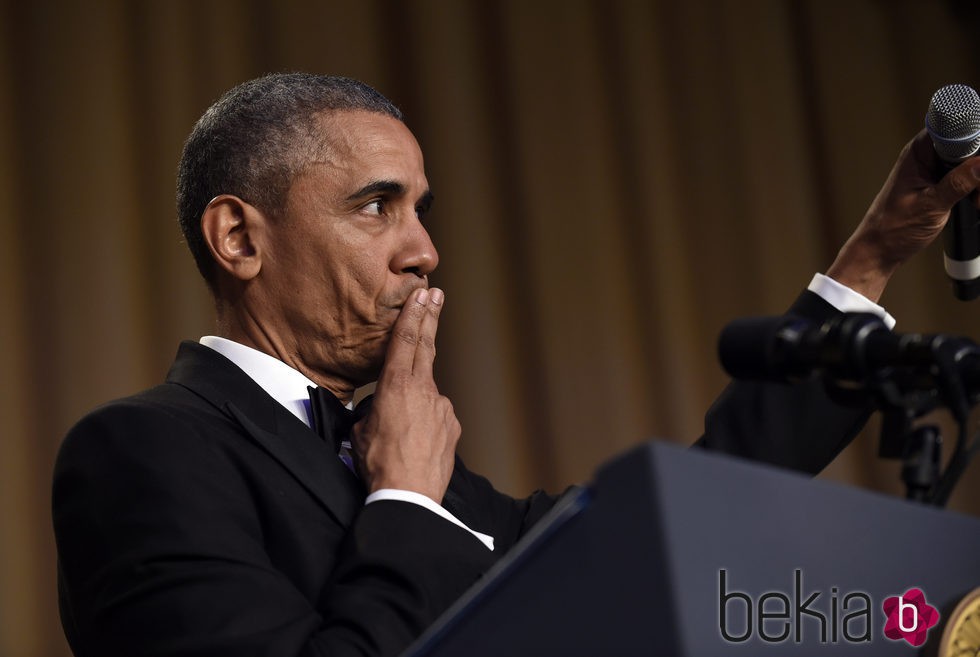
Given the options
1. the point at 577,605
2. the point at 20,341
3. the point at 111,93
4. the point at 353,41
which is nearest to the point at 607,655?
the point at 577,605

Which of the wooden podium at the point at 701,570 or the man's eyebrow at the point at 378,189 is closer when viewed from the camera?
the wooden podium at the point at 701,570

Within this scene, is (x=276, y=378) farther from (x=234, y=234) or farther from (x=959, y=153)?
(x=959, y=153)

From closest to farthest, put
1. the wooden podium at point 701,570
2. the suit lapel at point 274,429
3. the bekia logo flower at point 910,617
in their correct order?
the wooden podium at point 701,570, the bekia logo flower at point 910,617, the suit lapel at point 274,429

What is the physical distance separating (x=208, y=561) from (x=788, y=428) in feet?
2.55

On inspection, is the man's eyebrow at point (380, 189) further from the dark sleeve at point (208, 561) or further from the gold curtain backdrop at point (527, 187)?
the gold curtain backdrop at point (527, 187)

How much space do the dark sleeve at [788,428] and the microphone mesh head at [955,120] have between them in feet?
0.97

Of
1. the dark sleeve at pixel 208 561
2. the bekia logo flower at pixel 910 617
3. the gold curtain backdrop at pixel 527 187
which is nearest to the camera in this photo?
the bekia logo flower at pixel 910 617

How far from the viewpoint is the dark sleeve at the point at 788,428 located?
1495 millimetres

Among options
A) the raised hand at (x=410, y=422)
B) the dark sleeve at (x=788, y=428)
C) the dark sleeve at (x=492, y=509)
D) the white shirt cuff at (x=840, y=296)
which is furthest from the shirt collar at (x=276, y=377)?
the white shirt cuff at (x=840, y=296)

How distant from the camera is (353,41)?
267cm

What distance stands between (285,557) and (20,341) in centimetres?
123

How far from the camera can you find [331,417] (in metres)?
1.42

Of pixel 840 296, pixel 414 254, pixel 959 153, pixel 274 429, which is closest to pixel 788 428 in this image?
pixel 840 296
